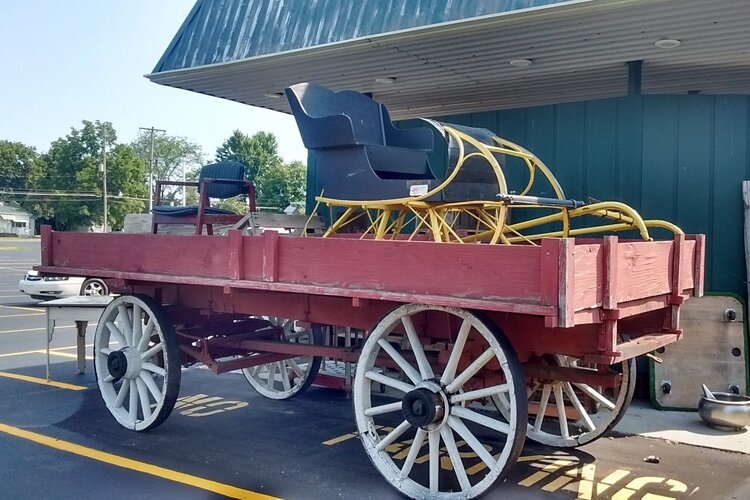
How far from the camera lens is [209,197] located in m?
6.30

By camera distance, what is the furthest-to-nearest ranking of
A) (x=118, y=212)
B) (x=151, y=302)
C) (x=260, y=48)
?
1. (x=118, y=212)
2. (x=260, y=48)
3. (x=151, y=302)

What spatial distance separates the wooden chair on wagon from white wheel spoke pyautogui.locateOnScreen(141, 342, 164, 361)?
107cm

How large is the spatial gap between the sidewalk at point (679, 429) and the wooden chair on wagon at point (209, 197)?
3.72 meters

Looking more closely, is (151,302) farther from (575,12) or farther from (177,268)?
(575,12)

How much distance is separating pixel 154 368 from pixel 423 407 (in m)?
2.41

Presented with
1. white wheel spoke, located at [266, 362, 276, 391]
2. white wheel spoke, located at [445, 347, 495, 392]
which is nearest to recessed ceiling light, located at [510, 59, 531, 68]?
white wheel spoke, located at [266, 362, 276, 391]

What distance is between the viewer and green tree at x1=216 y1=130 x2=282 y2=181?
7750 cm

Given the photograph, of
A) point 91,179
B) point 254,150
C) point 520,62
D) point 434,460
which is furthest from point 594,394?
point 254,150

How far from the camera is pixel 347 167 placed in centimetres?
459

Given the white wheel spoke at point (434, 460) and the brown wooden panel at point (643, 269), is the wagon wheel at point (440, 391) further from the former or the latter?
the brown wooden panel at point (643, 269)

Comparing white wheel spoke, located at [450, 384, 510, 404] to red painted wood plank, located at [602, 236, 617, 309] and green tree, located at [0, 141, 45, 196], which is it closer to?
red painted wood plank, located at [602, 236, 617, 309]

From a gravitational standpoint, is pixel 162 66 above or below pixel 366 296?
above

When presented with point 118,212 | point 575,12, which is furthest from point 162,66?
point 118,212

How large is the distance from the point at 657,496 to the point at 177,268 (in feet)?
10.9
